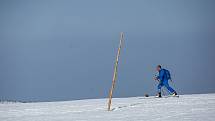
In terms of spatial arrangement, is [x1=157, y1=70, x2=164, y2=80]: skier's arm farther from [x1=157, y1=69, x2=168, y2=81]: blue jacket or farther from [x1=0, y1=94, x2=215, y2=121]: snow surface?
[x1=0, y1=94, x2=215, y2=121]: snow surface

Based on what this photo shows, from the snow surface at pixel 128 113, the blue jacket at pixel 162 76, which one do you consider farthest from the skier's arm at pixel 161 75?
the snow surface at pixel 128 113

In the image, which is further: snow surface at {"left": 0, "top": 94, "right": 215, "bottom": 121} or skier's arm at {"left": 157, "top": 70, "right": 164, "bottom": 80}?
skier's arm at {"left": 157, "top": 70, "right": 164, "bottom": 80}

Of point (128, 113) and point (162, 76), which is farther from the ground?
point (162, 76)

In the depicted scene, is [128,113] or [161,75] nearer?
[128,113]

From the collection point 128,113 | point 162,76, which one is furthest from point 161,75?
point 128,113

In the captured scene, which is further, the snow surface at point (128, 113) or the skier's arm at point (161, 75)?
the skier's arm at point (161, 75)

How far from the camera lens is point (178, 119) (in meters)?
5.97

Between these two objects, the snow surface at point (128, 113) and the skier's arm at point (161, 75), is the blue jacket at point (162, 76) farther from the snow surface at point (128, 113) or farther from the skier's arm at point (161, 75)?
the snow surface at point (128, 113)

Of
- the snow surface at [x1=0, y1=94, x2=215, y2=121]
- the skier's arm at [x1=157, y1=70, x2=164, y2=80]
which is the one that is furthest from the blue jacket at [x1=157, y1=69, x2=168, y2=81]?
the snow surface at [x1=0, y1=94, x2=215, y2=121]

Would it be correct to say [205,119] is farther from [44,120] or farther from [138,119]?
[44,120]

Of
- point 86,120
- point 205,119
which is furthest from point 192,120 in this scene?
point 86,120

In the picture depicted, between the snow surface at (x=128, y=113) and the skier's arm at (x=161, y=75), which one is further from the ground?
the skier's arm at (x=161, y=75)

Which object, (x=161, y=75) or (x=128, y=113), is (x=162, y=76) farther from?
(x=128, y=113)

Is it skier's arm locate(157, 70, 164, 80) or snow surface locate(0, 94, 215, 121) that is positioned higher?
skier's arm locate(157, 70, 164, 80)
